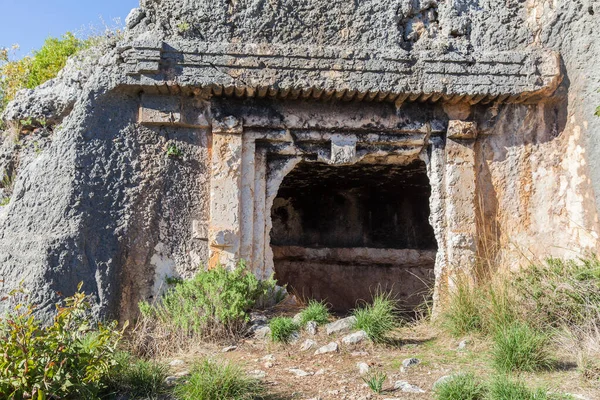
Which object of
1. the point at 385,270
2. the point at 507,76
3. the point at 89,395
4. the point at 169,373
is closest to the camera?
the point at 89,395

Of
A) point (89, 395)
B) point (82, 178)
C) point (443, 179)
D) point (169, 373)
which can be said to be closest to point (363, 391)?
point (169, 373)

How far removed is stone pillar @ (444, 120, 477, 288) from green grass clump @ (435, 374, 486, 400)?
6.82 feet

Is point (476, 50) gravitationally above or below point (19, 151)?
above

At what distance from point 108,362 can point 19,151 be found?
10.5ft

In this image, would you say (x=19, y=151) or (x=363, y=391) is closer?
(x=363, y=391)

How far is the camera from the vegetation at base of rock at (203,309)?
5.20 m

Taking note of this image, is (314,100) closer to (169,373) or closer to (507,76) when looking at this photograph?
(507,76)

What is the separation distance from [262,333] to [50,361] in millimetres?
2042

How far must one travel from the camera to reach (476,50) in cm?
612

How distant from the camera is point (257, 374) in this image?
14.4ft

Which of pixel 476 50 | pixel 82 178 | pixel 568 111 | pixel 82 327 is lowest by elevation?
pixel 82 327

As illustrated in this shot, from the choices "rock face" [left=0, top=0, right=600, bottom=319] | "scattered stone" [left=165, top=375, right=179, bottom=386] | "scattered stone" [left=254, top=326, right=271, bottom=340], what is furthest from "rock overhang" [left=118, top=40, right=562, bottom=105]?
"scattered stone" [left=165, top=375, right=179, bottom=386]

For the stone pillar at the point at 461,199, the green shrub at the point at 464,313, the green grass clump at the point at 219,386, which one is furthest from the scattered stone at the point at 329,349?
the stone pillar at the point at 461,199

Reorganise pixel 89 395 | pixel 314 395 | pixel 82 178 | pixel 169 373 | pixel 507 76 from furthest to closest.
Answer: pixel 507 76, pixel 82 178, pixel 169 373, pixel 314 395, pixel 89 395
